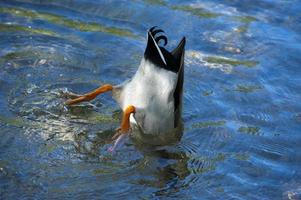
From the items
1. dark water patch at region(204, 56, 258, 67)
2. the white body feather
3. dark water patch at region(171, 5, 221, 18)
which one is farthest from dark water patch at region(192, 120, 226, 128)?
dark water patch at region(171, 5, 221, 18)

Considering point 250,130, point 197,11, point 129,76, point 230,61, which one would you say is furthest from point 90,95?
point 197,11

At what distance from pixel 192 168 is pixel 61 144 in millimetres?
1124

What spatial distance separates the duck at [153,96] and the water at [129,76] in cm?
14

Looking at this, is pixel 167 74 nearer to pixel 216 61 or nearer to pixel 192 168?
pixel 192 168

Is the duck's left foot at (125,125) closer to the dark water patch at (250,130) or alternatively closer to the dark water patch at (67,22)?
the dark water patch at (250,130)

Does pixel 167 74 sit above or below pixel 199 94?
above

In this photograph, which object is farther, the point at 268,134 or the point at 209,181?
the point at 268,134

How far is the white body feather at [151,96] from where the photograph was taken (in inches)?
233

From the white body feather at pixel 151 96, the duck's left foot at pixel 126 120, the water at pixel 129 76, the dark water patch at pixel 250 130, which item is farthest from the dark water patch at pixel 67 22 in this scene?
the dark water patch at pixel 250 130

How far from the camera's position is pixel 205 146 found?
6.09 meters

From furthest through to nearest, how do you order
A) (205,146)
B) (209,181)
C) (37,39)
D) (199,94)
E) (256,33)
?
(256,33), (37,39), (199,94), (205,146), (209,181)

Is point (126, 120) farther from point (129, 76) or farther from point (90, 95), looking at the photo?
point (129, 76)

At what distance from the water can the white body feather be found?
220 millimetres

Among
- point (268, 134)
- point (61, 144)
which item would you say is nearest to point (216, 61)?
point (268, 134)
